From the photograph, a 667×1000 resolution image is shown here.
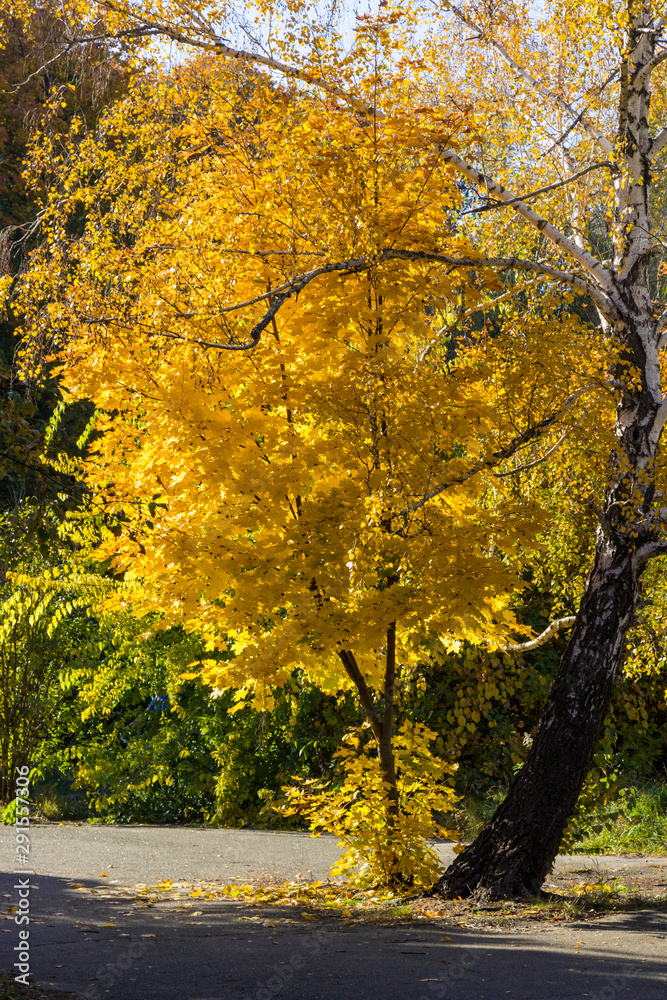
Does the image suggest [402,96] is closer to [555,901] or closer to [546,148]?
[546,148]

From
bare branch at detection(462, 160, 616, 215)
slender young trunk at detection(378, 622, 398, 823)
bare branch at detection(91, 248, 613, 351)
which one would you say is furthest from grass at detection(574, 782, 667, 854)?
bare branch at detection(462, 160, 616, 215)

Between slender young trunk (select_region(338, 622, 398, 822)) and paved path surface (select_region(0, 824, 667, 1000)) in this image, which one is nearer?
paved path surface (select_region(0, 824, 667, 1000))

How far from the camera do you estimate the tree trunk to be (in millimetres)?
6465

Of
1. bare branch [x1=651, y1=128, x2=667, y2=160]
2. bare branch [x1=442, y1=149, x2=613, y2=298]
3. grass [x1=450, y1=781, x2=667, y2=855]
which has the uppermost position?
bare branch [x1=651, y1=128, x2=667, y2=160]

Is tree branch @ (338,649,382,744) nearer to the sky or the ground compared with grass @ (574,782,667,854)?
nearer to the sky

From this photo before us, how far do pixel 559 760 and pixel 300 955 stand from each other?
2429 mm

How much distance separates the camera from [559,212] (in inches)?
288

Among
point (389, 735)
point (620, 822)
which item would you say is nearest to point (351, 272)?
point (389, 735)

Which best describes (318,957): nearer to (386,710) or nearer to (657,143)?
(386,710)

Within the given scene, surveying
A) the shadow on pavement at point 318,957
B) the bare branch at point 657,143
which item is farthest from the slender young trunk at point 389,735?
the bare branch at point 657,143

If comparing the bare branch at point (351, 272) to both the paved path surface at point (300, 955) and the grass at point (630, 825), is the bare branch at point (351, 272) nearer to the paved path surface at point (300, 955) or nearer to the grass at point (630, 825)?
the paved path surface at point (300, 955)

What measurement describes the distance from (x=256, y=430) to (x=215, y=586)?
42.6 inches

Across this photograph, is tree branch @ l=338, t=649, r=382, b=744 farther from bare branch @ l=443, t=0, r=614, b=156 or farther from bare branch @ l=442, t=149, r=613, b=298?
bare branch @ l=443, t=0, r=614, b=156

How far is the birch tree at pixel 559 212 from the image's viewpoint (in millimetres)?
6461
